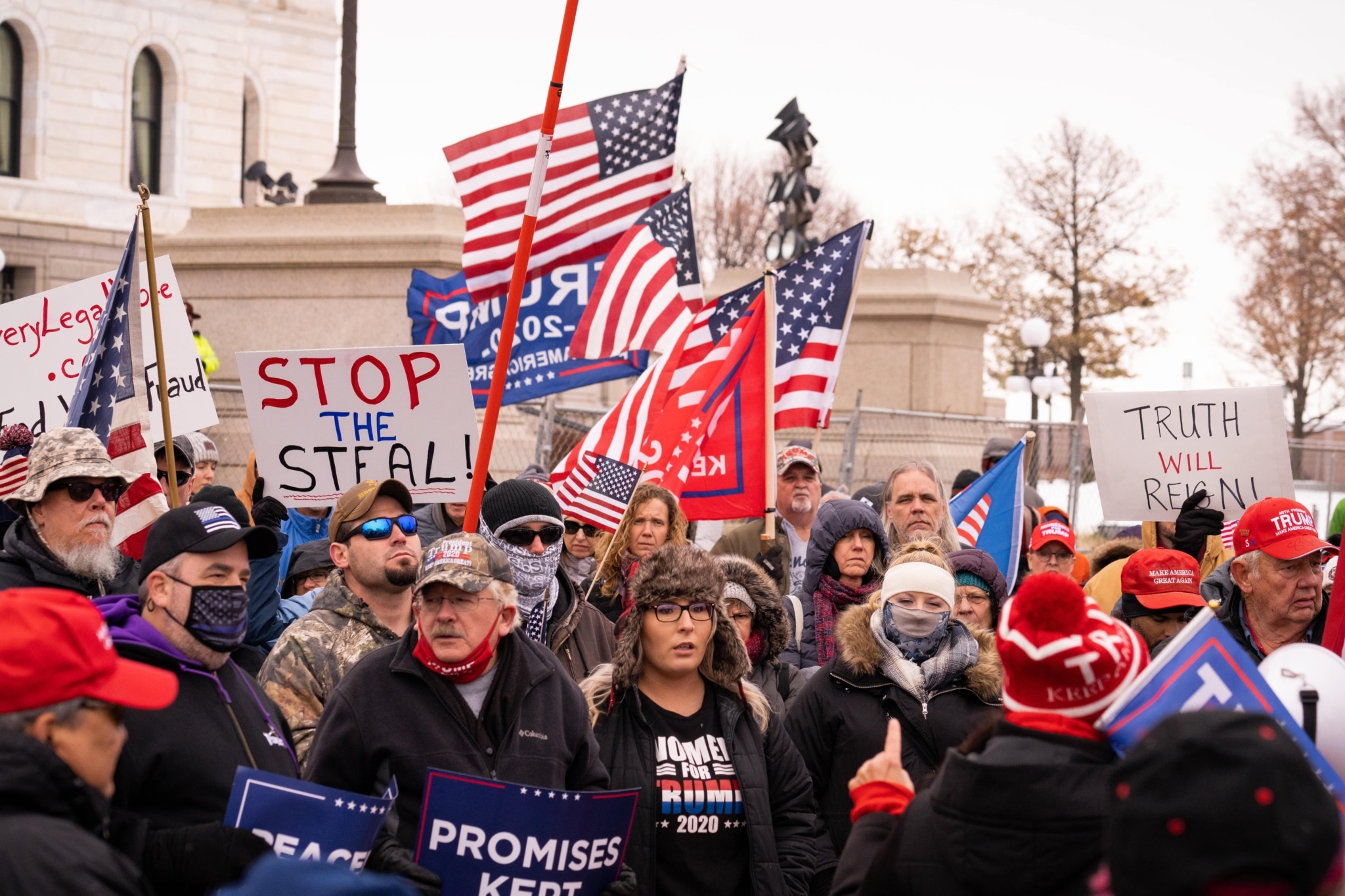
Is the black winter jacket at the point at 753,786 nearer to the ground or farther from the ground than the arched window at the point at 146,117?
nearer to the ground

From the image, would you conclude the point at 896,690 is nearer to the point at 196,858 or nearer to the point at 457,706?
the point at 457,706

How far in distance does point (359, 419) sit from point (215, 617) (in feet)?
8.89

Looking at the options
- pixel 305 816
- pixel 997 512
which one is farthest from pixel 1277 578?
pixel 305 816

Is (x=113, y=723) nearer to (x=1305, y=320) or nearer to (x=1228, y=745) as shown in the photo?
(x=1228, y=745)

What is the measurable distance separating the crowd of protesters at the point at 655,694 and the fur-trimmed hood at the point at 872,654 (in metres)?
0.01

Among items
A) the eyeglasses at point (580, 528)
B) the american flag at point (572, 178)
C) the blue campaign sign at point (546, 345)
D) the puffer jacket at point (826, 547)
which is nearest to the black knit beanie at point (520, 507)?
the puffer jacket at point (826, 547)

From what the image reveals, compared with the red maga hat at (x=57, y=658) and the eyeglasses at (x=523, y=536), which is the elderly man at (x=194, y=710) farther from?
the eyeglasses at (x=523, y=536)

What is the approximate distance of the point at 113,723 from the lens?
3.02m

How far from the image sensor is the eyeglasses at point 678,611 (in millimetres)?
4898

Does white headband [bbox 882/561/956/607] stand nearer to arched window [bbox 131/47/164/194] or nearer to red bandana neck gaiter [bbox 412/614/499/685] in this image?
red bandana neck gaiter [bbox 412/614/499/685]

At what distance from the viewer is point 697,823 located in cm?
462

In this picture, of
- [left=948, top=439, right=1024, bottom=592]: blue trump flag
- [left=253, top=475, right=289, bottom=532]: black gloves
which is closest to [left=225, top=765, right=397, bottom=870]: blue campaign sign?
[left=253, top=475, right=289, bottom=532]: black gloves

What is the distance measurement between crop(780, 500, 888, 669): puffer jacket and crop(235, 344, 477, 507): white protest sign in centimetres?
160

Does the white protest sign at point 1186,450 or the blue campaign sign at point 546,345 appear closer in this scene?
the white protest sign at point 1186,450
